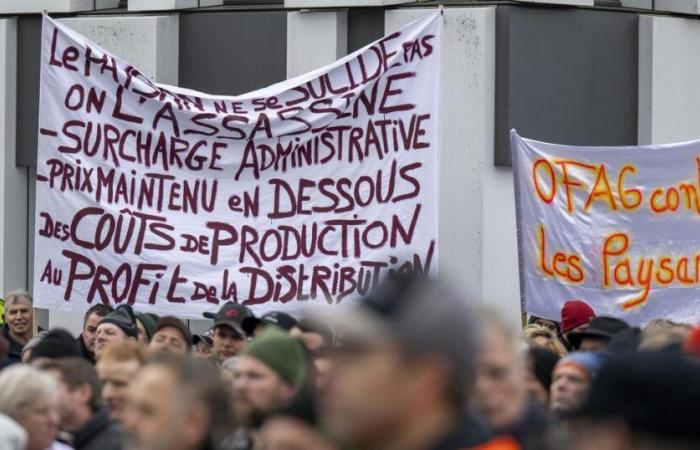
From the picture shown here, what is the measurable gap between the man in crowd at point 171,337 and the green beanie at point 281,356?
3.34 meters

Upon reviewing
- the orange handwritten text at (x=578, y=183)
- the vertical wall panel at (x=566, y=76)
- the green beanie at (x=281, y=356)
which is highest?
the vertical wall panel at (x=566, y=76)

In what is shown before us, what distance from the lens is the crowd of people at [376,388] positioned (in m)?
2.78

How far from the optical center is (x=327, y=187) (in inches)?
502

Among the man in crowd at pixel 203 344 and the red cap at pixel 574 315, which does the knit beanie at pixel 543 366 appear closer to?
the red cap at pixel 574 315

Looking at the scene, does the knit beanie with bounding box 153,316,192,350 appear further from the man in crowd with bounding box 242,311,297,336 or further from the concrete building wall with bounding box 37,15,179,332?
the concrete building wall with bounding box 37,15,179,332

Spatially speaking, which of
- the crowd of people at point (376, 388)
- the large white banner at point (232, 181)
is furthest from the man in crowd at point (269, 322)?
the large white banner at point (232, 181)

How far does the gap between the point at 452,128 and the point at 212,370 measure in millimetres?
9835

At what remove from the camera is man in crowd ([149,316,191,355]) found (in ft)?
30.9

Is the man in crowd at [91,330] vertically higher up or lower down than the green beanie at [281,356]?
lower down

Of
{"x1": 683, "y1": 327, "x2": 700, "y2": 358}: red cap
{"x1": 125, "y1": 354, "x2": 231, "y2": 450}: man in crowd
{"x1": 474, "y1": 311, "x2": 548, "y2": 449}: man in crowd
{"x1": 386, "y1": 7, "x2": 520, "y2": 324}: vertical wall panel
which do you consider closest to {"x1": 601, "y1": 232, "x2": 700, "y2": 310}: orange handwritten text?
{"x1": 386, "y1": 7, "x2": 520, "y2": 324}: vertical wall panel

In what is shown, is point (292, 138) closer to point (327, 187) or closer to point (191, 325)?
point (327, 187)

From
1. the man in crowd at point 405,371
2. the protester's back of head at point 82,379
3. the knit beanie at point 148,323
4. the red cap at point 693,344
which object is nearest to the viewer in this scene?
the man in crowd at point 405,371

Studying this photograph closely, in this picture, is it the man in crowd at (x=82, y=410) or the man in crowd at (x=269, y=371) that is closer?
the man in crowd at (x=269, y=371)

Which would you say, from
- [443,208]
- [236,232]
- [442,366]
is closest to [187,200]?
[236,232]
